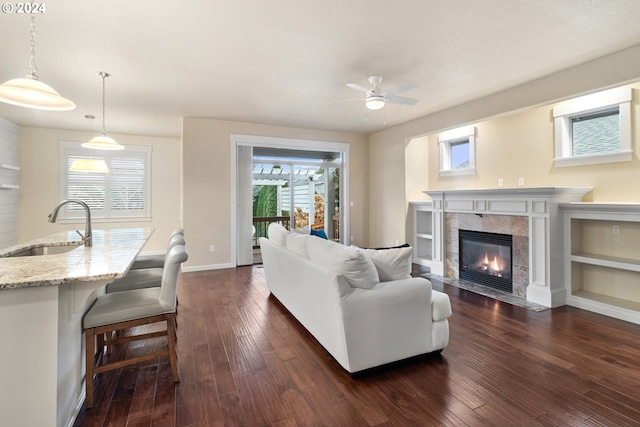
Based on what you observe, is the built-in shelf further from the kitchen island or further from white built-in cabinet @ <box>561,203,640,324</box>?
the kitchen island

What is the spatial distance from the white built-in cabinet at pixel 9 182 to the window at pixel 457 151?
7.88 metres

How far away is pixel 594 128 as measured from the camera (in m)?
3.66

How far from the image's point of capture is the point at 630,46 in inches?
113

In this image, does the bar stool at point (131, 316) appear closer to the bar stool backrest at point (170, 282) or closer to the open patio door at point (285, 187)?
the bar stool backrest at point (170, 282)

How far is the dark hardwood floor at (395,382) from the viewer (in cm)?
173

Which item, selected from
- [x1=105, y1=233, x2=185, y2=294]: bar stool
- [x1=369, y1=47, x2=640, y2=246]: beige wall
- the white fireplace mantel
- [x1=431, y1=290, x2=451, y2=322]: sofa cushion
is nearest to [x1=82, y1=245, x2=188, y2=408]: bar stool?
[x1=105, y1=233, x2=185, y2=294]: bar stool

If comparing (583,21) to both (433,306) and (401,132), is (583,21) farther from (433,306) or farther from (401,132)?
(401,132)

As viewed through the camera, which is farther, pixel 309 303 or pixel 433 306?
pixel 309 303

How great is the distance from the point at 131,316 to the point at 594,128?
5.22m

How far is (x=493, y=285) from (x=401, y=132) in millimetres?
3246

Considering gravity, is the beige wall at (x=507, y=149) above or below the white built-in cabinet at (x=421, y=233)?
above

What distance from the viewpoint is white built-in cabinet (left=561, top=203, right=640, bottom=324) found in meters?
3.14

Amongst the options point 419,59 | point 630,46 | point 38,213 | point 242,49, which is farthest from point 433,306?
point 38,213

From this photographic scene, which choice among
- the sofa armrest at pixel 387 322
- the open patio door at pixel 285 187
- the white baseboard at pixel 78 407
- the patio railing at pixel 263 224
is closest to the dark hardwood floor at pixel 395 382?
the white baseboard at pixel 78 407
